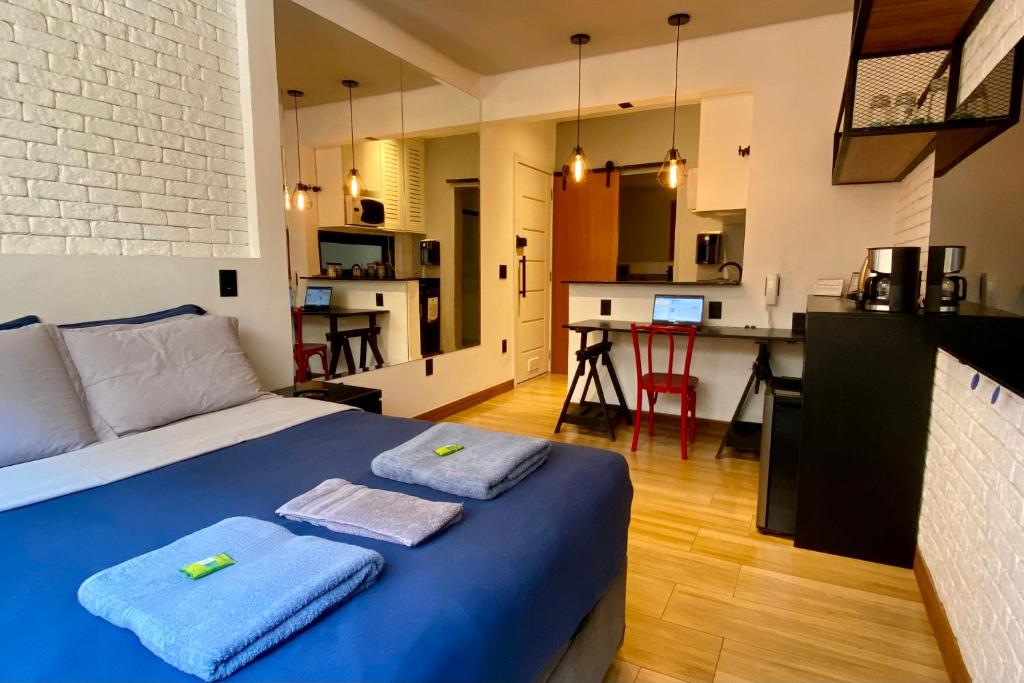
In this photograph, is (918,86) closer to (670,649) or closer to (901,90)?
(901,90)

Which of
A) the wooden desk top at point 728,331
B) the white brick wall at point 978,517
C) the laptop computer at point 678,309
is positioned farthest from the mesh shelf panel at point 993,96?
the laptop computer at point 678,309

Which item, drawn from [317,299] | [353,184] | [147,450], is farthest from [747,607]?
[353,184]

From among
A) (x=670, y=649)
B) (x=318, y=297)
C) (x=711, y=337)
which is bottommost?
(x=670, y=649)

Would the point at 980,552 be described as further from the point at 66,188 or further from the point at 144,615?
the point at 66,188

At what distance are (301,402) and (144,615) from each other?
143 centimetres

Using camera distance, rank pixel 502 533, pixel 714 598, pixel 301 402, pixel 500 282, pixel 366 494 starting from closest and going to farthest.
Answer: pixel 502 533 < pixel 366 494 < pixel 714 598 < pixel 301 402 < pixel 500 282

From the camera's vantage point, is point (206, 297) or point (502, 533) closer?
point (502, 533)

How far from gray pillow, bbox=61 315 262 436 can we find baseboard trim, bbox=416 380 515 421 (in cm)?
195

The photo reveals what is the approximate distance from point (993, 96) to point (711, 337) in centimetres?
196

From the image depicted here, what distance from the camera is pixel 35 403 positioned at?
1572mm

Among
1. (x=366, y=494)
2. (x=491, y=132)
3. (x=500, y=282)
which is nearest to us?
(x=366, y=494)

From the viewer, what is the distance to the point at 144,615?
792mm

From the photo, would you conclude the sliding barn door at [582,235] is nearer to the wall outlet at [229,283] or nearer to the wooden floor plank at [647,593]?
the wall outlet at [229,283]

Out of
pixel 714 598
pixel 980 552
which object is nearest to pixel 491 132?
pixel 714 598
